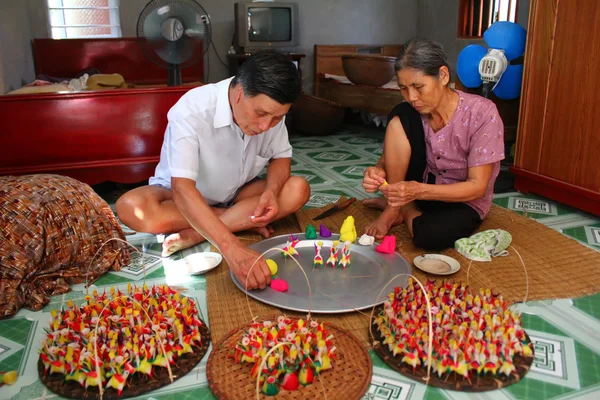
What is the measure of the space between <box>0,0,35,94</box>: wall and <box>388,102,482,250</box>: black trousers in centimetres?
263

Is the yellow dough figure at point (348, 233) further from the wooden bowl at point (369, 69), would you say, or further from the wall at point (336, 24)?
the wall at point (336, 24)

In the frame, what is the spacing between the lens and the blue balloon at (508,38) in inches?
125

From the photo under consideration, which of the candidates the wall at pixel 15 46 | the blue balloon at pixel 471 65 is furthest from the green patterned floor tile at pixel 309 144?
the wall at pixel 15 46

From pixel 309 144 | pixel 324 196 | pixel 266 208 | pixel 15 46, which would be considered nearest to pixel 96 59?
A: pixel 15 46

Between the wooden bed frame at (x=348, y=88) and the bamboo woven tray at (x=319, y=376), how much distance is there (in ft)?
10.5

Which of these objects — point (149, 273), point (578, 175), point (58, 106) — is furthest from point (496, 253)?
point (58, 106)

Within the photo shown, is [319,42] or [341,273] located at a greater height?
[319,42]

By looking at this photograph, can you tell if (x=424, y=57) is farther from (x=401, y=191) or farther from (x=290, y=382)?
(x=290, y=382)

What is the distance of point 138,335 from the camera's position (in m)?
1.46

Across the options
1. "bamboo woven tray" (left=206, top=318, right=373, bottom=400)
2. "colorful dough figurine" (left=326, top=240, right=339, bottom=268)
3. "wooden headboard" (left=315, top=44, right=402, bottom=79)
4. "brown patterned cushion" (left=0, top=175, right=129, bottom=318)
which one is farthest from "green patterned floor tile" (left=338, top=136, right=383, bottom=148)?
"bamboo woven tray" (left=206, top=318, right=373, bottom=400)

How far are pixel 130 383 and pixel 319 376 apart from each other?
0.51 meters

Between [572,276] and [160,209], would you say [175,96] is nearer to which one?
[160,209]

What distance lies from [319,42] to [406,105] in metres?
4.46

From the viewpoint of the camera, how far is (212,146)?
213cm
